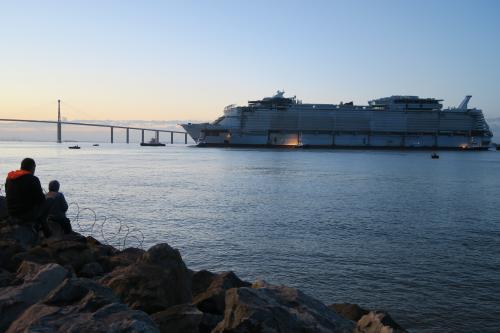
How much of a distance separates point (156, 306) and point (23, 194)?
3851mm

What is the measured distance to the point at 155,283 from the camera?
14.0 feet

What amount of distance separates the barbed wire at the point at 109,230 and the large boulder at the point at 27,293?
750 centimetres

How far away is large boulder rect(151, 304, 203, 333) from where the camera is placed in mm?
3476

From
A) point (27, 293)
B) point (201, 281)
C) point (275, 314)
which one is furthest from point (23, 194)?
point (275, 314)

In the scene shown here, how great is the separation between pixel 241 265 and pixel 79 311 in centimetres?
694

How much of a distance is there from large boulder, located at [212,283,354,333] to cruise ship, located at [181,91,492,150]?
97899 millimetres

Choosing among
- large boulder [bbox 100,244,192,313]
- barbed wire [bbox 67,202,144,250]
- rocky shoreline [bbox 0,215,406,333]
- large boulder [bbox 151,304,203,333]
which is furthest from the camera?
barbed wire [bbox 67,202,144,250]

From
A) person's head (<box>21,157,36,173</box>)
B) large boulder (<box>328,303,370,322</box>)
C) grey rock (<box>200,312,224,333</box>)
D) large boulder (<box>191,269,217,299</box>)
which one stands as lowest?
large boulder (<box>328,303,370,322</box>)

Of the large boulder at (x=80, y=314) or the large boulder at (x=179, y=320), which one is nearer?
the large boulder at (x=80, y=314)

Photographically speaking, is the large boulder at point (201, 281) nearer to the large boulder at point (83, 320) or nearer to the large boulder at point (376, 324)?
the large boulder at point (376, 324)

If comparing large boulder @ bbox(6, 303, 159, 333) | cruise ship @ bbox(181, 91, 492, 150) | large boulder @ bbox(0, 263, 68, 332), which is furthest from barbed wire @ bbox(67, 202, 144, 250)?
cruise ship @ bbox(181, 91, 492, 150)

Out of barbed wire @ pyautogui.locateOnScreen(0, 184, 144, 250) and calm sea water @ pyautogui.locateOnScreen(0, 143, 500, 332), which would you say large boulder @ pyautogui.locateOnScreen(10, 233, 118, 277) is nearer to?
calm sea water @ pyautogui.locateOnScreen(0, 143, 500, 332)

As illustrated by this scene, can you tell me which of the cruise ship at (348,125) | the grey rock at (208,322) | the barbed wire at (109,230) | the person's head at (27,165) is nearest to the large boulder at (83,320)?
the grey rock at (208,322)

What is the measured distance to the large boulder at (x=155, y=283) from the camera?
4.16m
